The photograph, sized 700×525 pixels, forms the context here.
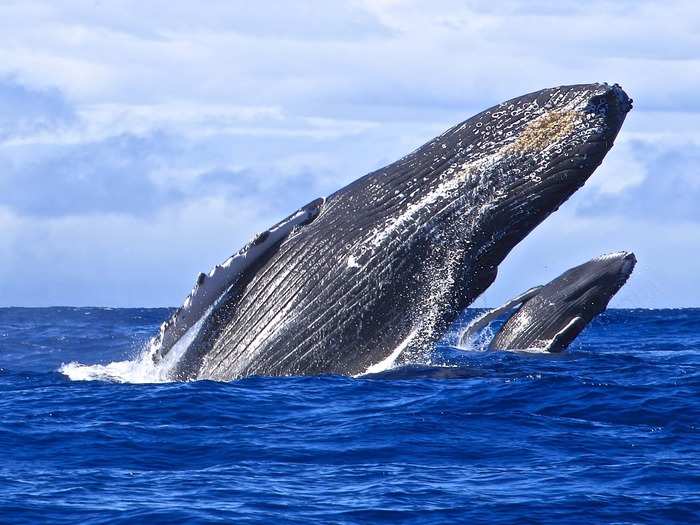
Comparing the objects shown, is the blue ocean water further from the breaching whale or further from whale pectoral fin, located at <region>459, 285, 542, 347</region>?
whale pectoral fin, located at <region>459, 285, 542, 347</region>

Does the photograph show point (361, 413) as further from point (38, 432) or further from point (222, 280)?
point (38, 432)

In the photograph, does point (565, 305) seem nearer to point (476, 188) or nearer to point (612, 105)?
point (476, 188)

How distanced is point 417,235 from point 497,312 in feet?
33.9

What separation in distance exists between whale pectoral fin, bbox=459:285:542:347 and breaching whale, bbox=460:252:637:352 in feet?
0.43

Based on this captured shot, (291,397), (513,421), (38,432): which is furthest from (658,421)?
(38,432)

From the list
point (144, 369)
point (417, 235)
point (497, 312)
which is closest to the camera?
point (417, 235)

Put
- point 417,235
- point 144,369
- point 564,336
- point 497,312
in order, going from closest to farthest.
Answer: point 417,235 → point 144,369 → point 564,336 → point 497,312

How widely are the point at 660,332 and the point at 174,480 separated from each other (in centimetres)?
3093

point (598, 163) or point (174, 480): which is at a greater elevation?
point (598, 163)

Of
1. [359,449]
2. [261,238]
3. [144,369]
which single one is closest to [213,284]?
[261,238]

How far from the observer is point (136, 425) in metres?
13.9

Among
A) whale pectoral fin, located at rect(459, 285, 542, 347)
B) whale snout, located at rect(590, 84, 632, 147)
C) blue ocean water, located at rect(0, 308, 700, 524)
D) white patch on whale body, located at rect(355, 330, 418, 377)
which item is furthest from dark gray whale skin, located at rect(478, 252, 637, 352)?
whale snout, located at rect(590, 84, 632, 147)

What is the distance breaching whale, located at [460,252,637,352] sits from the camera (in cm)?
2230

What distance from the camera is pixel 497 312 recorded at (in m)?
24.4
